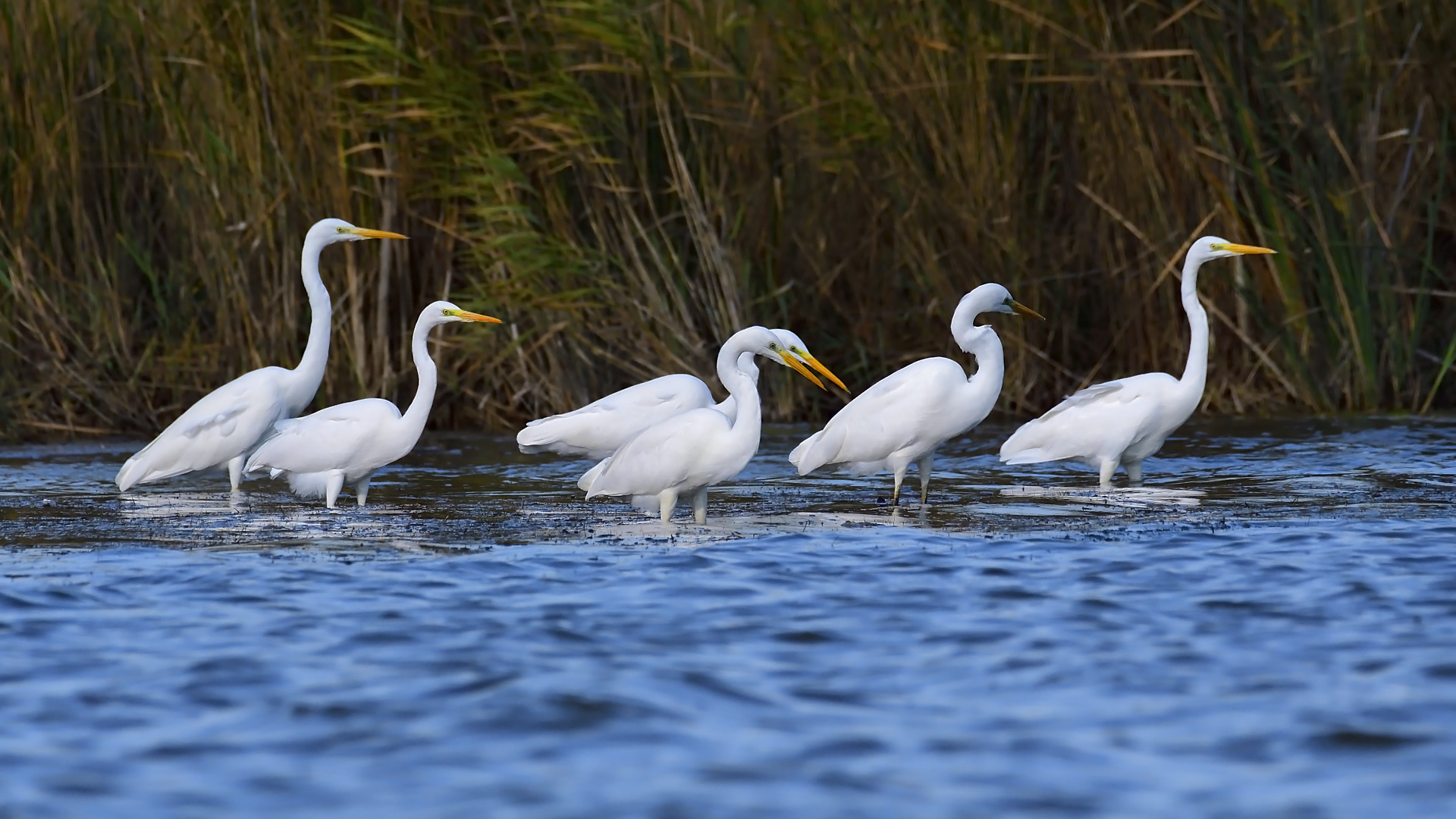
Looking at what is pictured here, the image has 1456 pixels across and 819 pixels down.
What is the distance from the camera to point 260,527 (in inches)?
299

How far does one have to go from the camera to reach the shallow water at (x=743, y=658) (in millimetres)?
3863

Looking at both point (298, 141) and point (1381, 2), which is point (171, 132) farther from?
point (1381, 2)

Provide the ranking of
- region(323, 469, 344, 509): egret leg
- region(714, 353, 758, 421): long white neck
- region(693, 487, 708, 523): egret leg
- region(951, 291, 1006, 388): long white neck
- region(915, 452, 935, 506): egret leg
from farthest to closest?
region(915, 452, 935, 506): egret leg, region(951, 291, 1006, 388): long white neck, region(323, 469, 344, 509): egret leg, region(714, 353, 758, 421): long white neck, region(693, 487, 708, 523): egret leg

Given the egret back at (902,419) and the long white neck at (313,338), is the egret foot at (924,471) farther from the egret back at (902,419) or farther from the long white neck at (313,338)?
the long white neck at (313,338)

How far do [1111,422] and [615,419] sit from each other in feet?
7.40

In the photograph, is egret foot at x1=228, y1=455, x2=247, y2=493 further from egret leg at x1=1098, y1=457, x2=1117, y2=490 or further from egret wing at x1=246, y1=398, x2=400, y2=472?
egret leg at x1=1098, y1=457, x2=1117, y2=490

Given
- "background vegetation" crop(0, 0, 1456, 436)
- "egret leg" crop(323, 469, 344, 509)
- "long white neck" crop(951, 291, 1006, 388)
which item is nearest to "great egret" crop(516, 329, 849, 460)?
"long white neck" crop(951, 291, 1006, 388)

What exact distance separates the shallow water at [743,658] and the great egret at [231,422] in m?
0.44

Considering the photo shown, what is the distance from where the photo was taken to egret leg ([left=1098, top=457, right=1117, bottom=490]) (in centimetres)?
866

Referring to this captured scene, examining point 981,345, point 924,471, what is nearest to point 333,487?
point 924,471

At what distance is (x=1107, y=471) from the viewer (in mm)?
8711

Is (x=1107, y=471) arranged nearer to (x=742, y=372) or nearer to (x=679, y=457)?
(x=742, y=372)

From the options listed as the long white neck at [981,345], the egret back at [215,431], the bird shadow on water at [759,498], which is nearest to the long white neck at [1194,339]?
the bird shadow on water at [759,498]

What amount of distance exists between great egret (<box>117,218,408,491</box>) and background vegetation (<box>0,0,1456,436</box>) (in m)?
1.72
